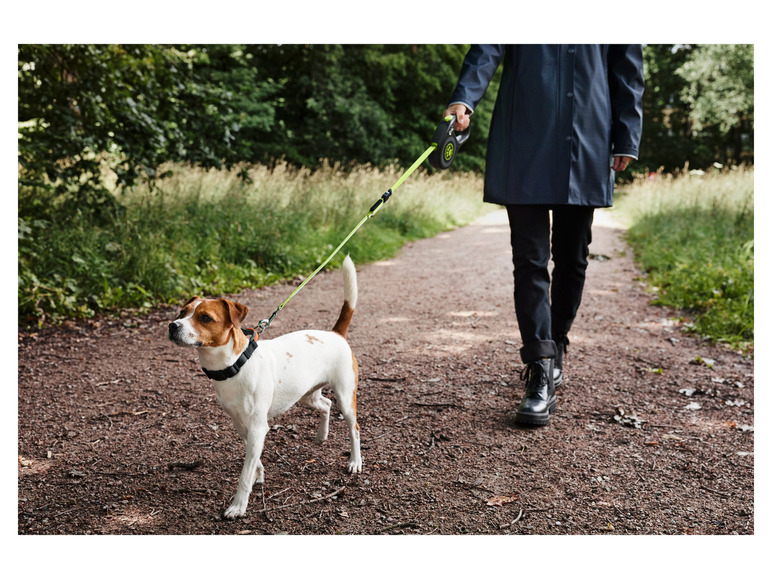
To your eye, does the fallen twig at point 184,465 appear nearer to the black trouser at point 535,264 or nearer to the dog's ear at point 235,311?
the dog's ear at point 235,311

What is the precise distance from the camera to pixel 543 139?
3.09 m

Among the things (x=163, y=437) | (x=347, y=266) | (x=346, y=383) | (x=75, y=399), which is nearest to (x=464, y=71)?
(x=347, y=266)

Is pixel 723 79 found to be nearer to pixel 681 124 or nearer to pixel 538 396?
pixel 681 124

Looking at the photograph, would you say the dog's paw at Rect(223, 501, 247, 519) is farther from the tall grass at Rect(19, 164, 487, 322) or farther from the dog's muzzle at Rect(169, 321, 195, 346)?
the tall grass at Rect(19, 164, 487, 322)

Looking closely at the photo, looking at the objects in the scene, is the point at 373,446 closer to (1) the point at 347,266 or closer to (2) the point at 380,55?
(1) the point at 347,266

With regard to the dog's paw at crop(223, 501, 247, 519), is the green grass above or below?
above

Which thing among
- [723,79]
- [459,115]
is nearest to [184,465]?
[459,115]

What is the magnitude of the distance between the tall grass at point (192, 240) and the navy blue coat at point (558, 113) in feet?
11.3

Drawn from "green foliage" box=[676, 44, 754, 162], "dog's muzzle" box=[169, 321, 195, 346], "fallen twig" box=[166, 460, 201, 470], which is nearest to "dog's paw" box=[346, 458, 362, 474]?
"fallen twig" box=[166, 460, 201, 470]

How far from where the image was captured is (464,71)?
3.08m

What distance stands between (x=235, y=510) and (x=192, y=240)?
491cm

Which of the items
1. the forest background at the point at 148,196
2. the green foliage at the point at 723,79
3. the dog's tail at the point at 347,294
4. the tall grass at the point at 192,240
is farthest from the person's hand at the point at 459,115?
the green foliage at the point at 723,79

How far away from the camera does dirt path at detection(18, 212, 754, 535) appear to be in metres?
2.21

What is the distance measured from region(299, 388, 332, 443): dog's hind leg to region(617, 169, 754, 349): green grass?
3167mm
